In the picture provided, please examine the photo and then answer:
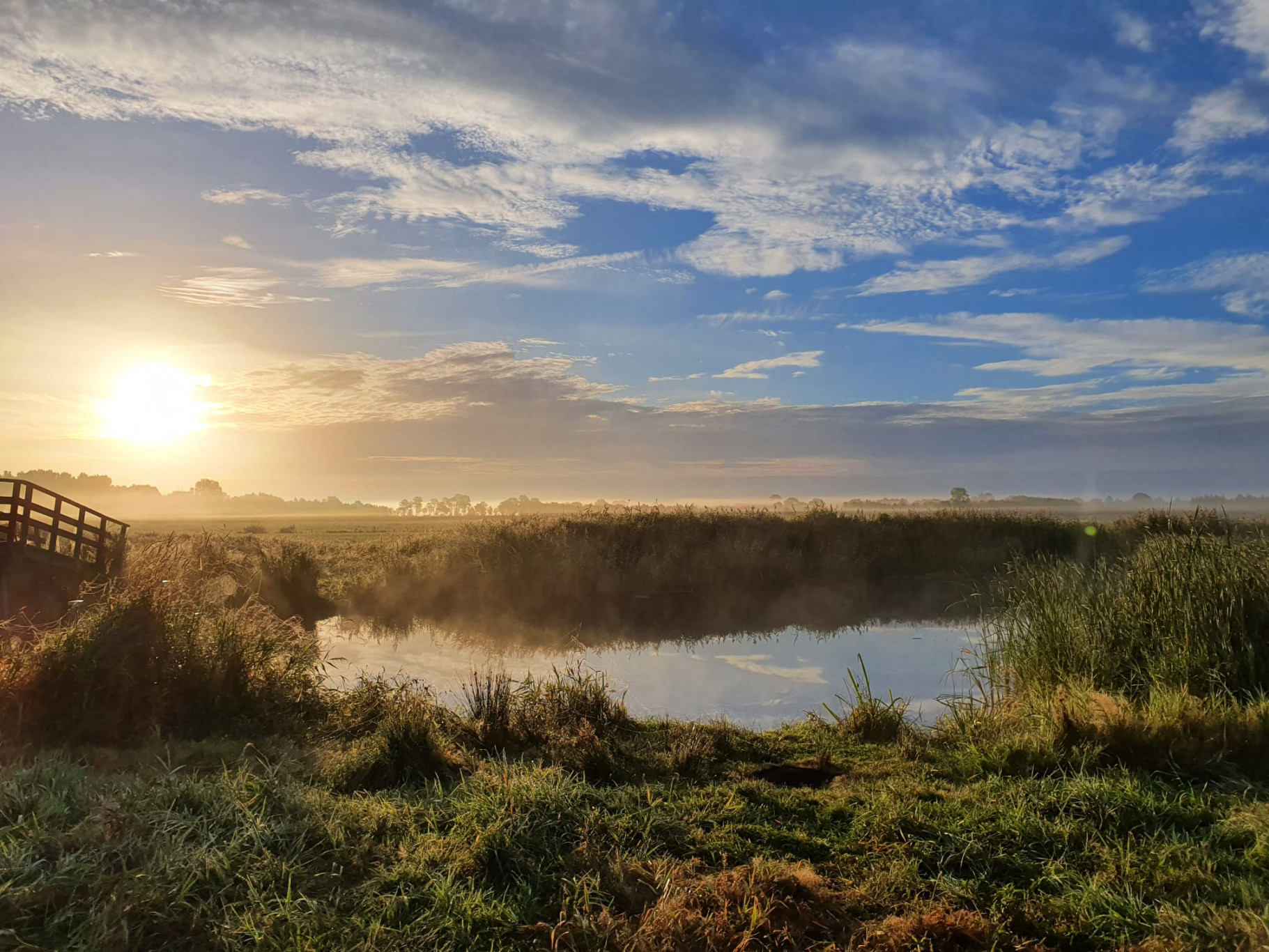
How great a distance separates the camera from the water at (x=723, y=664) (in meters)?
11.1

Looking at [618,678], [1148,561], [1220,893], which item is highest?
[1148,561]

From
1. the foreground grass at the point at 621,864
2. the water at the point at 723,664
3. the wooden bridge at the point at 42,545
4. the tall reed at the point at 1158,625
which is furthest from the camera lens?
the wooden bridge at the point at 42,545

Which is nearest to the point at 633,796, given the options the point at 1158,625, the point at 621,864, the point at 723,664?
the point at 621,864

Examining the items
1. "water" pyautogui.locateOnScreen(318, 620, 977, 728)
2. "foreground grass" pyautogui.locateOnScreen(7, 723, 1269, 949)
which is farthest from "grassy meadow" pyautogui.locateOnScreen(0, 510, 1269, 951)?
"water" pyautogui.locateOnScreen(318, 620, 977, 728)

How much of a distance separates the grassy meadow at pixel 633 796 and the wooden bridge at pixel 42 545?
3683mm

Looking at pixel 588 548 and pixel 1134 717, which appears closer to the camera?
pixel 1134 717

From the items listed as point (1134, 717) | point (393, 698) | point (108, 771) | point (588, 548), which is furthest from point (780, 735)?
point (588, 548)

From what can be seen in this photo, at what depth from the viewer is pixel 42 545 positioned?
14742 millimetres

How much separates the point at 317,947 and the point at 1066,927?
3.81 m

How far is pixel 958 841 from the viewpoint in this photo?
512 cm

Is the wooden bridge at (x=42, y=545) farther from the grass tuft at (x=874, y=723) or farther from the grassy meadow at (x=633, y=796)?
the grass tuft at (x=874, y=723)

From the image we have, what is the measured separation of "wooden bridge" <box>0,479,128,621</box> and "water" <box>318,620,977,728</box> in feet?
15.0

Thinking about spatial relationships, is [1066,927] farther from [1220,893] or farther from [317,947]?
[317,947]

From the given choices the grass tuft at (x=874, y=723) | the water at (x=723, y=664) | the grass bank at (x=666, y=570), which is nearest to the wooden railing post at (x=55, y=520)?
the grass bank at (x=666, y=570)
